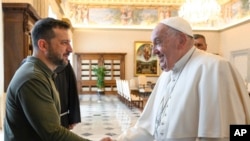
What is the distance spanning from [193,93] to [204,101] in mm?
99

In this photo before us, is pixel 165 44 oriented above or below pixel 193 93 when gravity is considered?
above

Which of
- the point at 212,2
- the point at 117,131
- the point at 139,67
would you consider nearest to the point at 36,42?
the point at 117,131

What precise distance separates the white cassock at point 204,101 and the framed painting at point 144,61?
50.9 ft

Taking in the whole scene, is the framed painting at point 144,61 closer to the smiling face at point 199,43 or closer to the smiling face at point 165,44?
the smiling face at point 199,43

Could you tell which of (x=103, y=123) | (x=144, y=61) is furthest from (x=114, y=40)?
(x=103, y=123)

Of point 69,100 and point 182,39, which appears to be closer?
point 182,39

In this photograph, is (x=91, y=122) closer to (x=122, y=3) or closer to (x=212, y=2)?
(x=212, y=2)

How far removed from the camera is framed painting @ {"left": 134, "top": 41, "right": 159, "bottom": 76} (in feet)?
57.2

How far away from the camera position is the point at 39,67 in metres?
1.71

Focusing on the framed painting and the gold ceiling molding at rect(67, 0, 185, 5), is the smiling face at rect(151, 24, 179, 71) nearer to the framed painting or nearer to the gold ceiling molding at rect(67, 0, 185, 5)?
the framed painting

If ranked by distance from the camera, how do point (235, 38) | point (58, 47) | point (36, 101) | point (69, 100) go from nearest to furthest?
point (36, 101)
point (58, 47)
point (69, 100)
point (235, 38)

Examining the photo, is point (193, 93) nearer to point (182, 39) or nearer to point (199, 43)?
point (182, 39)

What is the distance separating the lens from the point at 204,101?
1678 millimetres

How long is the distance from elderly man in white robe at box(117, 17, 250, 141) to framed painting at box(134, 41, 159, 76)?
15397mm
